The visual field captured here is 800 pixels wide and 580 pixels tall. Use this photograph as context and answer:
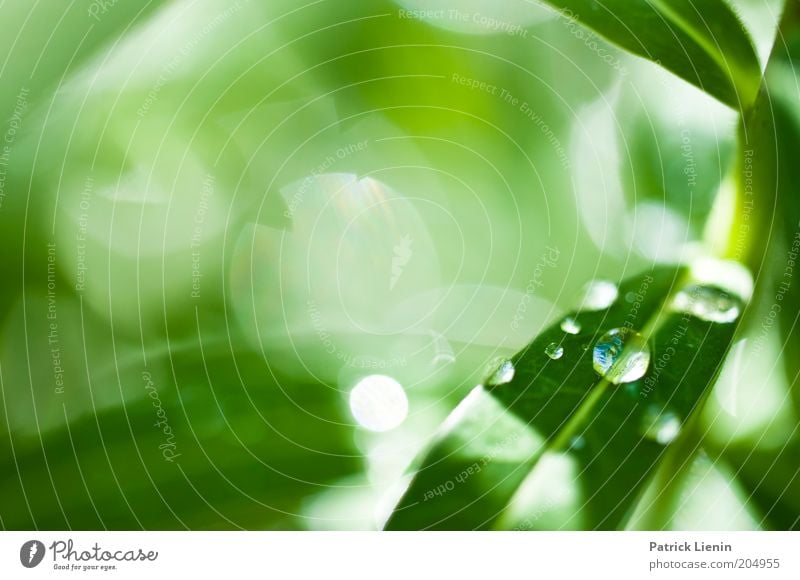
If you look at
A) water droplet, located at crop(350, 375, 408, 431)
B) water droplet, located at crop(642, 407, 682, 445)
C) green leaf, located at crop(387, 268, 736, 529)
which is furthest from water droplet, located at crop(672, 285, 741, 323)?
water droplet, located at crop(350, 375, 408, 431)

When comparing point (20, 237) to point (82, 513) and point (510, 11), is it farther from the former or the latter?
point (510, 11)

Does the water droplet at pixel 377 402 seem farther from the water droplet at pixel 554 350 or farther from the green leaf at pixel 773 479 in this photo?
the green leaf at pixel 773 479

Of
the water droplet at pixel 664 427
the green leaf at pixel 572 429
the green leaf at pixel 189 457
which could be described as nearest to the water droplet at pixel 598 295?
the green leaf at pixel 572 429

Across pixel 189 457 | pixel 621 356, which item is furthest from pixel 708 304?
pixel 189 457

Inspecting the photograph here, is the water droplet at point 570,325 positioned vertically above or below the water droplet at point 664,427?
above

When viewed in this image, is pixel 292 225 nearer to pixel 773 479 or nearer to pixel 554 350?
pixel 554 350

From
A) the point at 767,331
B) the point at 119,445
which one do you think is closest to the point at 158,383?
the point at 119,445
